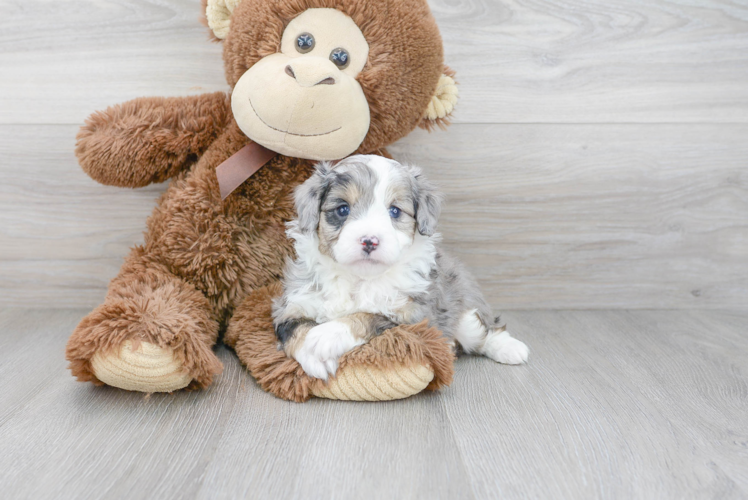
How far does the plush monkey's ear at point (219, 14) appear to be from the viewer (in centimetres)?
176

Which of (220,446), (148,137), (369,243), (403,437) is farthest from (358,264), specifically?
(148,137)

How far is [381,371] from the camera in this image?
147 centimetres

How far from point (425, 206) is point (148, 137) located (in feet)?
2.99

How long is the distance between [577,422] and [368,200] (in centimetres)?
78

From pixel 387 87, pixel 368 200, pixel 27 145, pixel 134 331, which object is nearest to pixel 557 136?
pixel 387 87

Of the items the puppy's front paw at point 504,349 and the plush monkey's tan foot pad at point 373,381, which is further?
the puppy's front paw at point 504,349

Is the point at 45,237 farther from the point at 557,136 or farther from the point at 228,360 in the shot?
the point at 557,136

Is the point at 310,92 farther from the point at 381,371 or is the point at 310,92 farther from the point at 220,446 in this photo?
the point at 220,446

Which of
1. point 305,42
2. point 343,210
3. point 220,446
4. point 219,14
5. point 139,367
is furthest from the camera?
point 219,14

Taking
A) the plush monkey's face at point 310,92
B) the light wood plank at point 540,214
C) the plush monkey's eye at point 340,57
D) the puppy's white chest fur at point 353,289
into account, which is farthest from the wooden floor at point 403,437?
the plush monkey's eye at point 340,57

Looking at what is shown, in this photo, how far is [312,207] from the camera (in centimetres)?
156

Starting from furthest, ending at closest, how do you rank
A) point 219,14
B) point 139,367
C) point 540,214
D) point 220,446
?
point 540,214 < point 219,14 < point 139,367 < point 220,446

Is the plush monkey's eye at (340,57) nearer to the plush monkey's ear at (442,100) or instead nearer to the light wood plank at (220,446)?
the plush monkey's ear at (442,100)

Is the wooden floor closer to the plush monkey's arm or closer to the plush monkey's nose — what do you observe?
the plush monkey's arm
